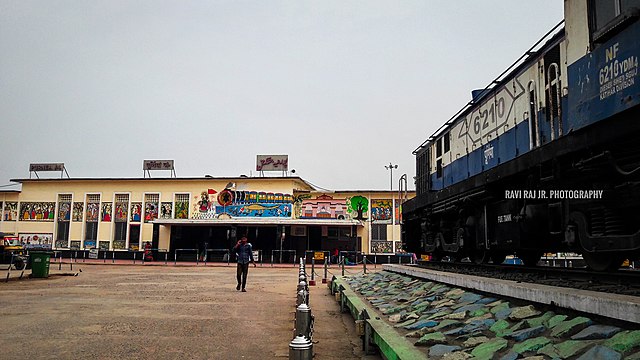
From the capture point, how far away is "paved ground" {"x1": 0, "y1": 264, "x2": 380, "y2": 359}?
631 centimetres

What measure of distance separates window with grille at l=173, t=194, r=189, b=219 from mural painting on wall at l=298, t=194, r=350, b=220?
32.0 feet

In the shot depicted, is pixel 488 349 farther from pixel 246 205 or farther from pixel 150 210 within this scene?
pixel 150 210

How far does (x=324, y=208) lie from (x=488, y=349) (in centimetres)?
3271

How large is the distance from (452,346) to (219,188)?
118 feet

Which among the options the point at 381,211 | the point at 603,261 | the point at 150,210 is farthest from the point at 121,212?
the point at 603,261

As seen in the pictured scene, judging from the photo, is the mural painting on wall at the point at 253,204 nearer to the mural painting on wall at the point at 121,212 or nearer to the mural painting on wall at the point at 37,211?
the mural painting on wall at the point at 121,212

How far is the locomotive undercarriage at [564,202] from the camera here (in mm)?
5023

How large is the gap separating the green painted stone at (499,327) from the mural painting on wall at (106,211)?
133 ft

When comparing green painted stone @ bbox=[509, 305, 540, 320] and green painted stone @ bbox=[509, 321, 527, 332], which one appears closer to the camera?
green painted stone @ bbox=[509, 321, 527, 332]

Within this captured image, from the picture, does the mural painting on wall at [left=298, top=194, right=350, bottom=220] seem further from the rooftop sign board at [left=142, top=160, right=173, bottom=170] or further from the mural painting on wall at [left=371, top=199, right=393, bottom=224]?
the rooftop sign board at [left=142, top=160, right=173, bottom=170]

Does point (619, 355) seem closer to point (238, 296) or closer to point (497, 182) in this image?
point (497, 182)

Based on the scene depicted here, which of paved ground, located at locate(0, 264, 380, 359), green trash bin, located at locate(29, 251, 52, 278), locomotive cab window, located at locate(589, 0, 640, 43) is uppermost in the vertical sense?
locomotive cab window, located at locate(589, 0, 640, 43)

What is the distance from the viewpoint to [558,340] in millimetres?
3689

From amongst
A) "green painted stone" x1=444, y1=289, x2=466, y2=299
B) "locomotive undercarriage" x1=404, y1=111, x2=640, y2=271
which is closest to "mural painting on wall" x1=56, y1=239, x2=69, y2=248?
"locomotive undercarriage" x1=404, y1=111, x2=640, y2=271
